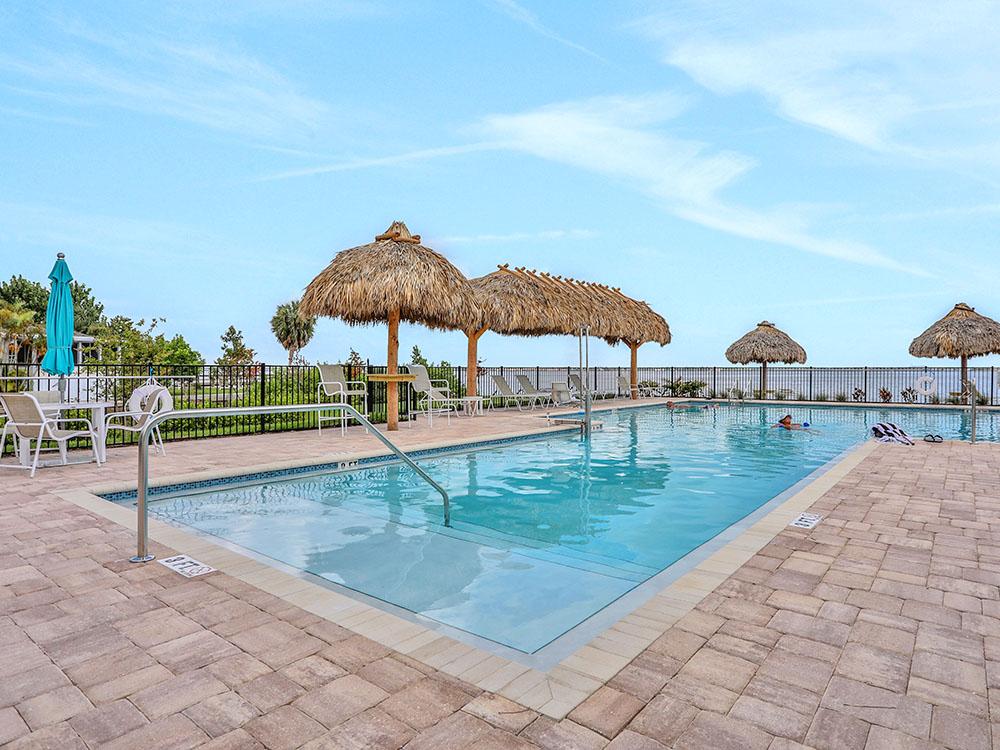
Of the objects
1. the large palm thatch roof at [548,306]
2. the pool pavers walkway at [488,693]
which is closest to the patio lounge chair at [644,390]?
the large palm thatch roof at [548,306]

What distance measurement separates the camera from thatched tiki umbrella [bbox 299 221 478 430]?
10492mm

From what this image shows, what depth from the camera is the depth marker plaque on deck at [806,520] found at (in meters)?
4.29

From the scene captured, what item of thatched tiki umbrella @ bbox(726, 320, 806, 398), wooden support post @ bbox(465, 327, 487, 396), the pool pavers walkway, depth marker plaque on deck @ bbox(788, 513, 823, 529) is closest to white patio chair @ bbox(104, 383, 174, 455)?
the pool pavers walkway

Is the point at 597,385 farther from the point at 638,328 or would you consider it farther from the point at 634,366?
the point at 638,328

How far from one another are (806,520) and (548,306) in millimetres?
11999

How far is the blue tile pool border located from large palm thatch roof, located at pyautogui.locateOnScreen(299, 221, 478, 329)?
287cm

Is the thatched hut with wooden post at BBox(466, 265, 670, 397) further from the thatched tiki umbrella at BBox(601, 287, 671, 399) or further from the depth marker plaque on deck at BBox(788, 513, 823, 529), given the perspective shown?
the depth marker plaque on deck at BBox(788, 513, 823, 529)

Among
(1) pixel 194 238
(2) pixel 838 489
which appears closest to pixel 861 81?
(2) pixel 838 489

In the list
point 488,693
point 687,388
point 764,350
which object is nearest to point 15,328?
point 687,388

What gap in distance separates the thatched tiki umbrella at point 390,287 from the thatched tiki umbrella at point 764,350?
1495 centimetres

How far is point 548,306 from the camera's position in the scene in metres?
16.1

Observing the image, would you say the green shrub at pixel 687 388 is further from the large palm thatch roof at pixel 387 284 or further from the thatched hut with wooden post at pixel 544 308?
the large palm thatch roof at pixel 387 284

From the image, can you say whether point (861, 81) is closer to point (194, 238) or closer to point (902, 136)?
point (902, 136)

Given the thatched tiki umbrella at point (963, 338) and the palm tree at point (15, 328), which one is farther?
the palm tree at point (15, 328)
